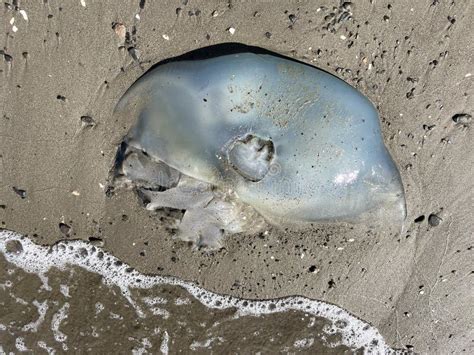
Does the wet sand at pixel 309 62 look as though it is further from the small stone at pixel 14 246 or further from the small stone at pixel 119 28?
the small stone at pixel 14 246

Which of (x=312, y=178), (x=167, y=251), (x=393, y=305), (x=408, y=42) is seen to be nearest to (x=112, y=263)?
(x=167, y=251)

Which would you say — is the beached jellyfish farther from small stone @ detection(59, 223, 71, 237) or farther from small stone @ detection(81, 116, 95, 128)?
small stone @ detection(59, 223, 71, 237)

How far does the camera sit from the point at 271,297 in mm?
5457

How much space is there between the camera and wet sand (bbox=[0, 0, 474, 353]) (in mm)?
4824

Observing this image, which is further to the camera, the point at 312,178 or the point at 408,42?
the point at 408,42

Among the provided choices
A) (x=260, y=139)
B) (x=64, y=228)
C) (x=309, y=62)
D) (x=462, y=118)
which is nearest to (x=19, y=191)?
(x=64, y=228)

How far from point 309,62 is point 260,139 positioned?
1.12m

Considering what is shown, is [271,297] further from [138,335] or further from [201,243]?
[138,335]

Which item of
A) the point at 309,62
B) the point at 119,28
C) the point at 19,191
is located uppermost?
the point at 119,28

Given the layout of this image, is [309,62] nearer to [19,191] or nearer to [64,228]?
[64,228]

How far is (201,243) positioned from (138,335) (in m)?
1.43

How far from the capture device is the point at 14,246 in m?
5.36

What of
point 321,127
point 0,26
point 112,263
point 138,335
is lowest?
point 138,335

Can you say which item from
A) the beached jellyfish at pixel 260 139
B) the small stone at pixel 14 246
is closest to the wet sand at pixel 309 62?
the small stone at pixel 14 246
